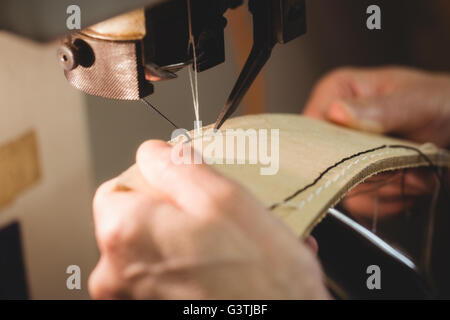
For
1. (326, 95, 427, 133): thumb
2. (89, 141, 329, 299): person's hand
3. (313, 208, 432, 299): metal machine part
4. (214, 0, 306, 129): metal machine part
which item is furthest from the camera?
(326, 95, 427, 133): thumb

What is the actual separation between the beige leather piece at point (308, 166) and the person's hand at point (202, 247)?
51 mm

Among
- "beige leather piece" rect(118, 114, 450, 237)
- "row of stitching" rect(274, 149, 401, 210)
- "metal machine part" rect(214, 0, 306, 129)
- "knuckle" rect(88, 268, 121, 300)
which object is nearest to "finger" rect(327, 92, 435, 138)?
"beige leather piece" rect(118, 114, 450, 237)

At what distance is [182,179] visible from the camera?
0.47 metres

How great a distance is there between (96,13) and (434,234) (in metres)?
0.92

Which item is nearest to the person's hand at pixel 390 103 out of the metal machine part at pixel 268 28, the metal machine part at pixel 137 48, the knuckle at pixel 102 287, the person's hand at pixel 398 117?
the person's hand at pixel 398 117

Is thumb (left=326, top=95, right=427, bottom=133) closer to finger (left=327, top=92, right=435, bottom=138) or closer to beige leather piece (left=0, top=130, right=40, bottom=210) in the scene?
finger (left=327, top=92, right=435, bottom=138)

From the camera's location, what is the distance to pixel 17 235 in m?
1.02

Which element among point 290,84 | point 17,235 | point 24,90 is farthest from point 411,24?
point 17,235

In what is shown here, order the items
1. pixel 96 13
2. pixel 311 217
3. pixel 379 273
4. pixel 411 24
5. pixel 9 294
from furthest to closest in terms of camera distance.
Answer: pixel 411 24, pixel 9 294, pixel 379 273, pixel 311 217, pixel 96 13

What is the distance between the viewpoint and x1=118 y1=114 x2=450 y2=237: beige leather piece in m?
0.53

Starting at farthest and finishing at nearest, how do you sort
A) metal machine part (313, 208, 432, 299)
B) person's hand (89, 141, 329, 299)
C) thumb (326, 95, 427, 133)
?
thumb (326, 95, 427, 133), metal machine part (313, 208, 432, 299), person's hand (89, 141, 329, 299)

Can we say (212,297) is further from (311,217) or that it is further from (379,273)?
(379,273)

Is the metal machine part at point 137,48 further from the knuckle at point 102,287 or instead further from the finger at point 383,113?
the finger at point 383,113

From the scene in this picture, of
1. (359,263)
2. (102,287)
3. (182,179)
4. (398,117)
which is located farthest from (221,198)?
(398,117)
